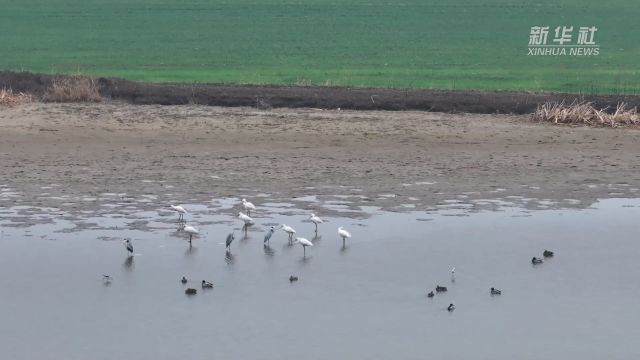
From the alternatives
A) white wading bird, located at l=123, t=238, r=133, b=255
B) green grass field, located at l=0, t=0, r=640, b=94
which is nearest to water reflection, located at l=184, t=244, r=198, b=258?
white wading bird, located at l=123, t=238, r=133, b=255

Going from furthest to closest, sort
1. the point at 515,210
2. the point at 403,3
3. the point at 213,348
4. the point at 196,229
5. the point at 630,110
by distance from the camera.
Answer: the point at 403,3
the point at 630,110
the point at 515,210
the point at 196,229
the point at 213,348

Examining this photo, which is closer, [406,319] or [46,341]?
[46,341]

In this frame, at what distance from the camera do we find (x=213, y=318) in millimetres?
21094

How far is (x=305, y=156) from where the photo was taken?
33.4 meters

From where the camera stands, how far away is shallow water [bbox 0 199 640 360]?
1992 cm

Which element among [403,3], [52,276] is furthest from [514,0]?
[52,276]

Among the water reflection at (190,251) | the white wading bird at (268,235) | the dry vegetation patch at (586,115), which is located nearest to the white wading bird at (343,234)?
the white wading bird at (268,235)

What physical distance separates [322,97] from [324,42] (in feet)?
59.7

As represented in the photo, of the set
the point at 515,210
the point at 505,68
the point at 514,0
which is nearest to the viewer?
the point at 515,210

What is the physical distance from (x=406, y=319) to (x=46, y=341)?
18.7ft

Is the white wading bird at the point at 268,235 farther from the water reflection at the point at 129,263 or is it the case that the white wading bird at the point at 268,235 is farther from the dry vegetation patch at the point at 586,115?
the dry vegetation patch at the point at 586,115

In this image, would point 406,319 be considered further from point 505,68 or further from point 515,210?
point 505,68

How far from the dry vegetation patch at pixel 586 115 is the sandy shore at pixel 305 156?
1.99 feet

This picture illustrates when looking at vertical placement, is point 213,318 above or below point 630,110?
below
